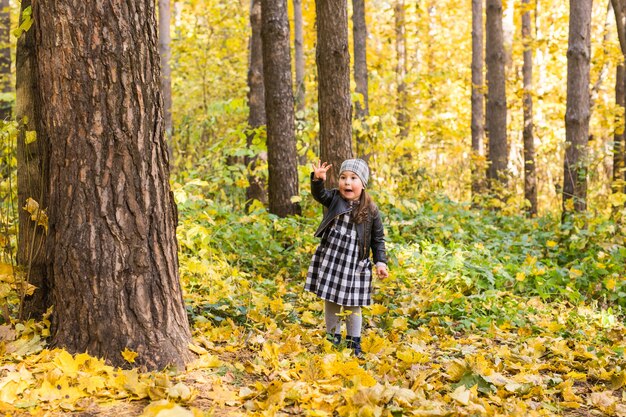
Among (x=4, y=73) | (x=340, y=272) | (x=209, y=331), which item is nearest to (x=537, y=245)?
(x=340, y=272)

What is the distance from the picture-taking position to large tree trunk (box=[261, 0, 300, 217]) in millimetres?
8281

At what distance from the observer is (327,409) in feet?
10.3

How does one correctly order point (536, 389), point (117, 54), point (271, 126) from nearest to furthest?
point (117, 54) → point (536, 389) → point (271, 126)

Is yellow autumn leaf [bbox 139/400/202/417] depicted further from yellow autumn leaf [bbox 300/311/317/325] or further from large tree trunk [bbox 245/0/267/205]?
large tree trunk [bbox 245/0/267/205]

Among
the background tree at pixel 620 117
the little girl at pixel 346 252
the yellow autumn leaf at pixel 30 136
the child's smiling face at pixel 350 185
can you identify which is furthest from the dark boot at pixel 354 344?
the background tree at pixel 620 117

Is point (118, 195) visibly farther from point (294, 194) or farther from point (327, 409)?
point (294, 194)

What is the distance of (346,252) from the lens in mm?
4945

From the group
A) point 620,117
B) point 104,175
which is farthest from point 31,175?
point 620,117

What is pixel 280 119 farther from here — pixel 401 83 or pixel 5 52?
pixel 5 52

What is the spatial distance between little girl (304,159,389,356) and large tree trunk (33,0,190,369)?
1688 mm

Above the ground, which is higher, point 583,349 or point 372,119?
point 372,119

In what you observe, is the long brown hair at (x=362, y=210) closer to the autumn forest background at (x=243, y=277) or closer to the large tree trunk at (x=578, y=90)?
the autumn forest background at (x=243, y=277)

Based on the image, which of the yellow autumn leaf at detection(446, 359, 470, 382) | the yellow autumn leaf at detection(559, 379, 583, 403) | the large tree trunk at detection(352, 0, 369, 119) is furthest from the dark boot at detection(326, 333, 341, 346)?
the large tree trunk at detection(352, 0, 369, 119)

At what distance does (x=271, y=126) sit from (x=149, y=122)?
4950 millimetres
